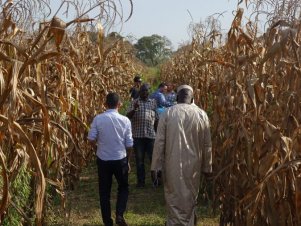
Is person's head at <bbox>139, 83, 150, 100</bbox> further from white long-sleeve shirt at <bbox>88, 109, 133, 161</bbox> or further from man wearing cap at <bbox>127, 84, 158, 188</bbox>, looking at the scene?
white long-sleeve shirt at <bbox>88, 109, 133, 161</bbox>

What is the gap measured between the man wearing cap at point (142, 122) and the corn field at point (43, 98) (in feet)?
2.14

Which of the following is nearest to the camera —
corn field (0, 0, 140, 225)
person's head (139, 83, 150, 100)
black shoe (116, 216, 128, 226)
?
corn field (0, 0, 140, 225)

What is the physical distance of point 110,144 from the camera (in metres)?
5.59

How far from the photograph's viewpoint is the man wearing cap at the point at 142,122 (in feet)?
26.0

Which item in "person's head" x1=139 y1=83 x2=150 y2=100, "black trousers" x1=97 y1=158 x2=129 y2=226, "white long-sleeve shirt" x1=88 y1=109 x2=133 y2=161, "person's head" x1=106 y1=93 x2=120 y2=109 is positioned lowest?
"black trousers" x1=97 y1=158 x2=129 y2=226

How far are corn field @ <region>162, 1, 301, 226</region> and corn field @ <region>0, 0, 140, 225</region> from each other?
1.16 m

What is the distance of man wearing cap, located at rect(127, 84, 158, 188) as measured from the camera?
313 inches

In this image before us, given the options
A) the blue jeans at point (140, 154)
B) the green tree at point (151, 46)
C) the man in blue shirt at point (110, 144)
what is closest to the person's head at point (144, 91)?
the blue jeans at point (140, 154)

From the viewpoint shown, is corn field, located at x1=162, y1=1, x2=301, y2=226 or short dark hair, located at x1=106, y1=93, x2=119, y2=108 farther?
short dark hair, located at x1=106, y1=93, x2=119, y2=108

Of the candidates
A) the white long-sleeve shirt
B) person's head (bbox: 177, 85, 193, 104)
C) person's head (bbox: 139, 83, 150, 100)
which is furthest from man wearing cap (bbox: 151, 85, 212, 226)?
person's head (bbox: 139, 83, 150, 100)

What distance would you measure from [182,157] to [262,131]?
1019 mm

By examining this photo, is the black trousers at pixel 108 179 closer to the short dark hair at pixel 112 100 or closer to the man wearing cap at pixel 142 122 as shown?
the short dark hair at pixel 112 100

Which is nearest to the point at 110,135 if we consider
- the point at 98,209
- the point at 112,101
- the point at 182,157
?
the point at 112,101

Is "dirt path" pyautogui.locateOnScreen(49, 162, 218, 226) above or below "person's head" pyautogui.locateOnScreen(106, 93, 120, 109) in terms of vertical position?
below
